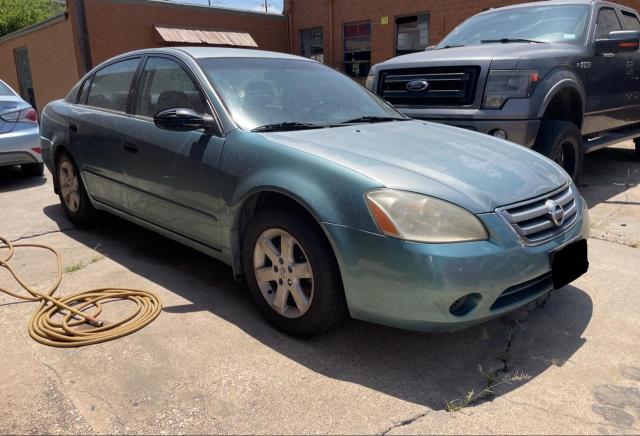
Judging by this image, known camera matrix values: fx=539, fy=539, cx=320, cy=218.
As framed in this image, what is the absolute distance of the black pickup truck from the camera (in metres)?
4.64

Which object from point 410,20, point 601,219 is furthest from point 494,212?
point 410,20

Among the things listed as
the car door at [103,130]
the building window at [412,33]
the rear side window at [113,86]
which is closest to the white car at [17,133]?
the car door at [103,130]

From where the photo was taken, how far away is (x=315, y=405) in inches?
91.5

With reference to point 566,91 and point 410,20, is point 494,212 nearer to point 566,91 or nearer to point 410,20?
point 566,91

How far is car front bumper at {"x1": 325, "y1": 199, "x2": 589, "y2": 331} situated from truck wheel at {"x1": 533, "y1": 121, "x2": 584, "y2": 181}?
7.87 ft

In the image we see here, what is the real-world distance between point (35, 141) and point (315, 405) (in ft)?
20.6

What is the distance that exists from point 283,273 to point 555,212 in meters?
1.41

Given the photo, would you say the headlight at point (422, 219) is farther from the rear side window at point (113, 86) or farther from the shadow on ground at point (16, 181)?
the shadow on ground at point (16, 181)

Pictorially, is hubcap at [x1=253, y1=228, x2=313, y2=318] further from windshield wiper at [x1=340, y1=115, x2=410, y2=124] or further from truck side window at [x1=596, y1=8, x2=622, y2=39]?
truck side window at [x1=596, y1=8, x2=622, y2=39]

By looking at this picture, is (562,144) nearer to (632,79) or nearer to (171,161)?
(632,79)

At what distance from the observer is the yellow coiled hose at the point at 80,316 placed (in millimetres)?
2916

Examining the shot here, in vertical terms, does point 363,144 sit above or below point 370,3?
below

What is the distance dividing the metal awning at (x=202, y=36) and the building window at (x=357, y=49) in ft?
10.9

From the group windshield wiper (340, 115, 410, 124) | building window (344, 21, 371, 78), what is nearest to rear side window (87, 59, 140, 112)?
windshield wiper (340, 115, 410, 124)
